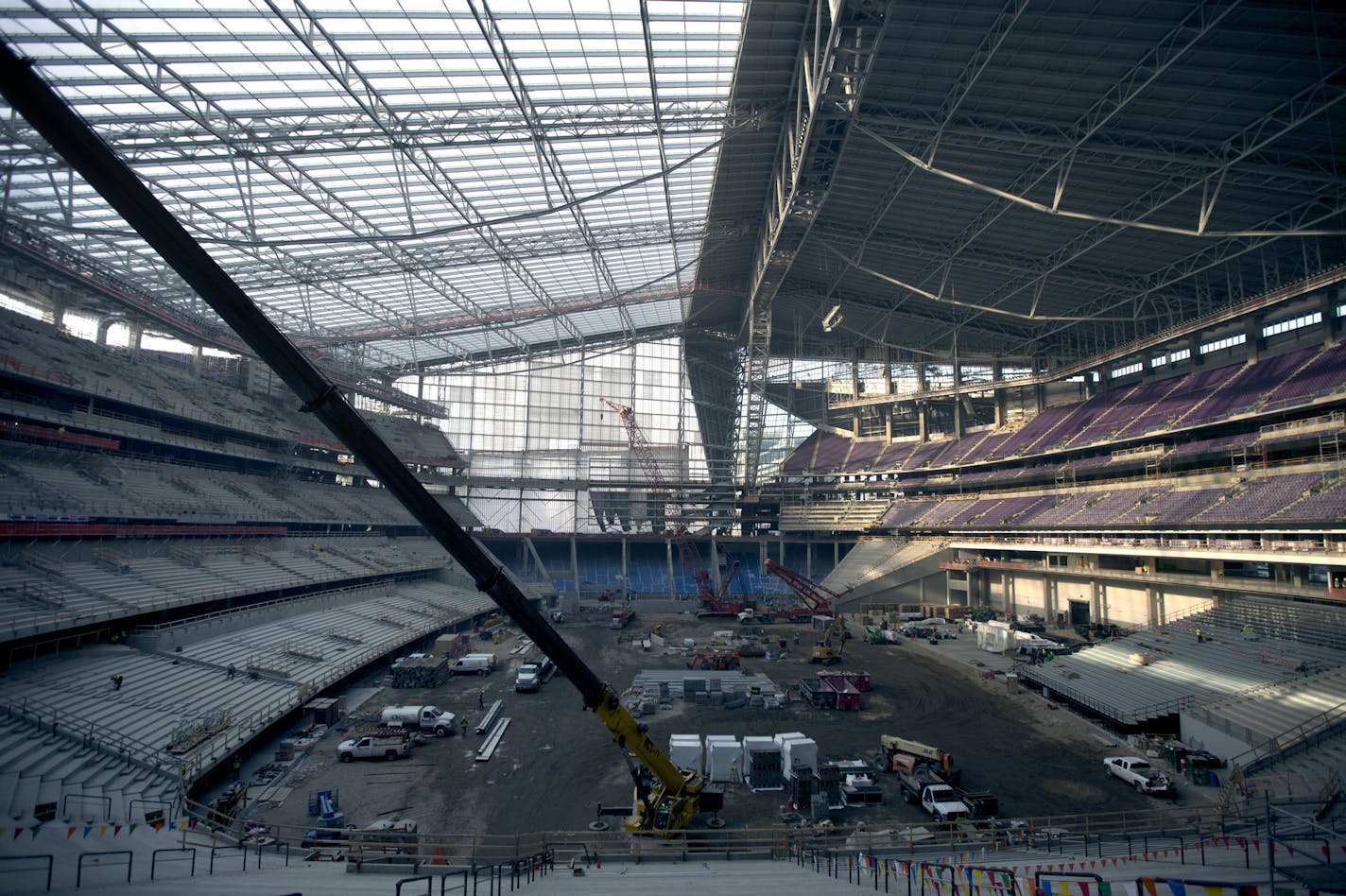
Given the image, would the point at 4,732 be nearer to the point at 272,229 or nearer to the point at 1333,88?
the point at 272,229

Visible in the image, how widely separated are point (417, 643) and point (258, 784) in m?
17.5

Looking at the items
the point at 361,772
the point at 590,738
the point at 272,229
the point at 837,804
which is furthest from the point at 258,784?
the point at 272,229

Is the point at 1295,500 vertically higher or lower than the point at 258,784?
higher

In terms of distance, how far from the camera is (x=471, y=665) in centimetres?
2891

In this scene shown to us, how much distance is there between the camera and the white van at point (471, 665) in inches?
1136

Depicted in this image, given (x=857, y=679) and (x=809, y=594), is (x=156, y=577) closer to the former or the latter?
(x=857, y=679)

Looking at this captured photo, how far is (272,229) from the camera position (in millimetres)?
29406

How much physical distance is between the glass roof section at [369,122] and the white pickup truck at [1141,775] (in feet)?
80.7

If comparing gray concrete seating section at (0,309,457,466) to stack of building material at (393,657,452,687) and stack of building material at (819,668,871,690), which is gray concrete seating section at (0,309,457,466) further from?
stack of building material at (819,668,871,690)

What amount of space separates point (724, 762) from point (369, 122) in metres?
23.7

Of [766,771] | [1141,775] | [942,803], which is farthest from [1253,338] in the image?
[766,771]

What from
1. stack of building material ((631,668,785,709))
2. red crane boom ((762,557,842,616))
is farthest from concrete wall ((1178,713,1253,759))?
red crane boom ((762,557,842,616))

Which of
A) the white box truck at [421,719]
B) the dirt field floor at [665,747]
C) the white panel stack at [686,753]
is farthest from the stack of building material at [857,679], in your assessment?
the white box truck at [421,719]

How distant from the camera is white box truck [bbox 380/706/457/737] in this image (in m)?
20.7
